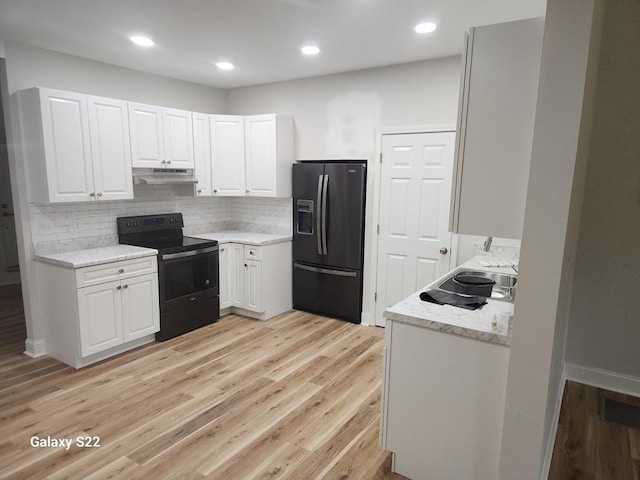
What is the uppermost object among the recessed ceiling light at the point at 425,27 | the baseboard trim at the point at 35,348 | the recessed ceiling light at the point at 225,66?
the recessed ceiling light at the point at 225,66

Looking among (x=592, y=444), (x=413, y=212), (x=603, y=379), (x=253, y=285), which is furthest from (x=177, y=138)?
(x=603, y=379)

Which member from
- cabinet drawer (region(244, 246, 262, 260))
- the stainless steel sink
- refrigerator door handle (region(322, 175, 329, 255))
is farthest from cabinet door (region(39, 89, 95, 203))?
the stainless steel sink

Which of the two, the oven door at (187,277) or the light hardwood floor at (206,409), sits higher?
the oven door at (187,277)

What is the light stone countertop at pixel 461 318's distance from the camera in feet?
5.77

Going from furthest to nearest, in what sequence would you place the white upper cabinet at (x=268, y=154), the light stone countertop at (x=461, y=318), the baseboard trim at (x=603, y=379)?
the white upper cabinet at (x=268, y=154)
the baseboard trim at (x=603, y=379)
the light stone countertop at (x=461, y=318)

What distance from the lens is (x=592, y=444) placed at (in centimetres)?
240

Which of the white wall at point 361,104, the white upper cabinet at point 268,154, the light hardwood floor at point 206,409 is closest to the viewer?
the light hardwood floor at point 206,409

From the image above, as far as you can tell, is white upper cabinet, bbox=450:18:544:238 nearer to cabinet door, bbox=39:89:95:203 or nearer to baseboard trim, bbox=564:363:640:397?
baseboard trim, bbox=564:363:640:397

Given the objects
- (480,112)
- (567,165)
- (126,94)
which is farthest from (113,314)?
(567,165)

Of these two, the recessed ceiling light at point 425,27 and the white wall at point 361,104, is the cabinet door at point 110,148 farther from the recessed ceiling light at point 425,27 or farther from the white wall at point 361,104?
the recessed ceiling light at point 425,27

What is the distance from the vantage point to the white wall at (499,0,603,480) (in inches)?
54.7

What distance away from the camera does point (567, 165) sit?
143cm

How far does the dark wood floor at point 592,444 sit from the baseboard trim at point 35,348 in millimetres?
4020

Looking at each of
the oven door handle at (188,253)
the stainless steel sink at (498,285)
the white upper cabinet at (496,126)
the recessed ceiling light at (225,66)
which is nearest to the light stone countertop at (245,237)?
the oven door handle at (188,253)
